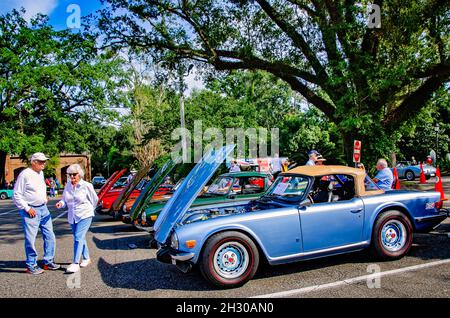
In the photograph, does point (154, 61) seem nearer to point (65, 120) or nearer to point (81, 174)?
point (81, 174)

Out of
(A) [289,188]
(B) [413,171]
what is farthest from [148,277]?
(B) [413,171]

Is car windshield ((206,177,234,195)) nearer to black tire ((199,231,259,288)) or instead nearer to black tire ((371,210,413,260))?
black tire ((199,231,259,288))

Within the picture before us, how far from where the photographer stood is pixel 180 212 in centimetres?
508

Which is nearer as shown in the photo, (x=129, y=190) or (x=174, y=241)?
(x=174, y=241)

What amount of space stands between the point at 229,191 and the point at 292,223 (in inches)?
136

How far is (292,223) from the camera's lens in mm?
4770

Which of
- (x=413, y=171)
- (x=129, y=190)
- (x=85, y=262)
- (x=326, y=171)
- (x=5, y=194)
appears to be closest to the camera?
(x=326, y=171)

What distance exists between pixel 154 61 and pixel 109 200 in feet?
18.7

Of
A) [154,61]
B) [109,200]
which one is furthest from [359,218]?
[154,61]

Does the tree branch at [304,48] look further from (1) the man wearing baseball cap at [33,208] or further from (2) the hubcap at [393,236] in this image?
(1) the man wearing baseball cap at [33,208]

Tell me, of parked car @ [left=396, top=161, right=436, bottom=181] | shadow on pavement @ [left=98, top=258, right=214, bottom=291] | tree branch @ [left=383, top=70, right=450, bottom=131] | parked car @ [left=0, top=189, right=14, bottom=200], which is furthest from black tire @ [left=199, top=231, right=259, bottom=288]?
parked car @ [left=0, top=189, right=14, bottom=200]

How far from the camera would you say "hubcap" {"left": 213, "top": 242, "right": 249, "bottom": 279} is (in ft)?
14.9

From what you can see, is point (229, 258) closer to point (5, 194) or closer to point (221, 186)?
point (221, 186)

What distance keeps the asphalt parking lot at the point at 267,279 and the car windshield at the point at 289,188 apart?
41.6 inches
